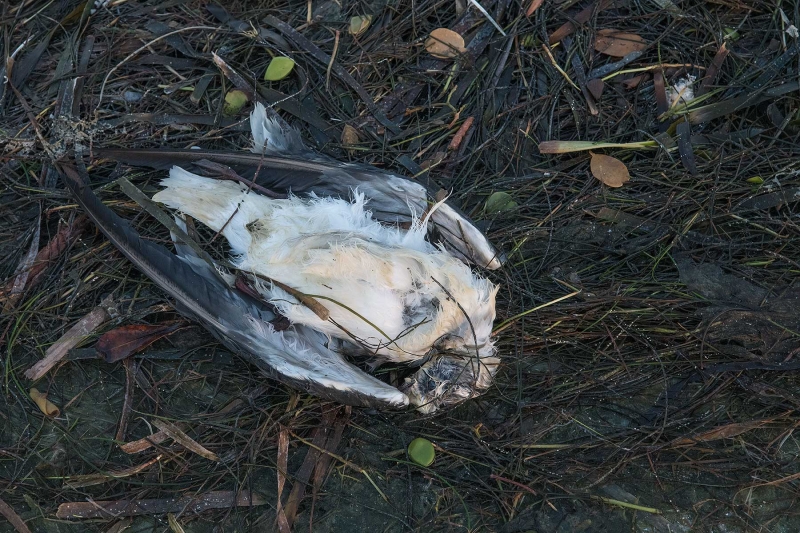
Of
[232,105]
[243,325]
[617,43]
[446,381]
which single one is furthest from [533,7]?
[243,325]

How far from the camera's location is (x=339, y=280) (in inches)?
105

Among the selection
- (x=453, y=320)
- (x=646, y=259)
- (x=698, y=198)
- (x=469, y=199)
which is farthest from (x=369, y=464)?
(x=698, y=198)

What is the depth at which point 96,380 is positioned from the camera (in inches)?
118

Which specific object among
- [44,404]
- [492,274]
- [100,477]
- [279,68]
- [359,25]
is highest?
[359,25]

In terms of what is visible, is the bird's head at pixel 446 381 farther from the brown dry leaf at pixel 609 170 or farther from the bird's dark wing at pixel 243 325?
the brown dry leaf at pixel 609 170

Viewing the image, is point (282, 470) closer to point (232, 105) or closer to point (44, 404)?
point (44, 404)

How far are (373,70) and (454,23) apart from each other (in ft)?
1.64

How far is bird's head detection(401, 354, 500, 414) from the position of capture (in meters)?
2.75

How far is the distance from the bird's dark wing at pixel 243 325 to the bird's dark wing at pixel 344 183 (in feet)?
1.22

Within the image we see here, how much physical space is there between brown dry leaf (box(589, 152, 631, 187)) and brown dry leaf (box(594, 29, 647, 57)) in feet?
2.01

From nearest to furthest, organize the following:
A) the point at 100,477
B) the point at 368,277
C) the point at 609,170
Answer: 1. the point at 368,277
2. the point at 100,477
3. the point at 609,170

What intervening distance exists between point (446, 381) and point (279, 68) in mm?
1798

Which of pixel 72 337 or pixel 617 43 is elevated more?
pixel 617 43

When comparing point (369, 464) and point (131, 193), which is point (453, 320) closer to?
point (369, 464)
